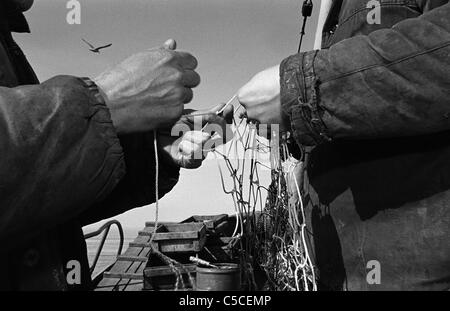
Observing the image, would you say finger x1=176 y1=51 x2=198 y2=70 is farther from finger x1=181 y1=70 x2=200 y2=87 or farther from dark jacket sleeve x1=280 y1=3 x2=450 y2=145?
dark jacket sleeve x1=280 y1=3 x2=450 y2=145

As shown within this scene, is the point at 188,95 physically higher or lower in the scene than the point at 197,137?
higher

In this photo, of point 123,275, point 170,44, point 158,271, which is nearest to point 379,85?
point 170,44

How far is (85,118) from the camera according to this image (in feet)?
3.71

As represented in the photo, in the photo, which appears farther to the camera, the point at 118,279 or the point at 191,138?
the point at 118,279

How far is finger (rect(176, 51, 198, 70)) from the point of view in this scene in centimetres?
144

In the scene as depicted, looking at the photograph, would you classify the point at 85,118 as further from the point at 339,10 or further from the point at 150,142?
the point at 339,10

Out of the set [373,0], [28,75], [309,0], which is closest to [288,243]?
[373,0]

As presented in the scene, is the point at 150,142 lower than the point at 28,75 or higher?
lower

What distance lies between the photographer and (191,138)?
1533 millimetres

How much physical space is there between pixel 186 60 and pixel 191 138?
10.8 inches

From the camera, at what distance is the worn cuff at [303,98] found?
1236mm

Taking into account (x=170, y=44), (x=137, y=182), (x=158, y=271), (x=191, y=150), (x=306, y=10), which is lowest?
(x=158, y=271)

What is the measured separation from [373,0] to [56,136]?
1.14 meters

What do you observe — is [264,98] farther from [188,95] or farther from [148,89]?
[148,89]
